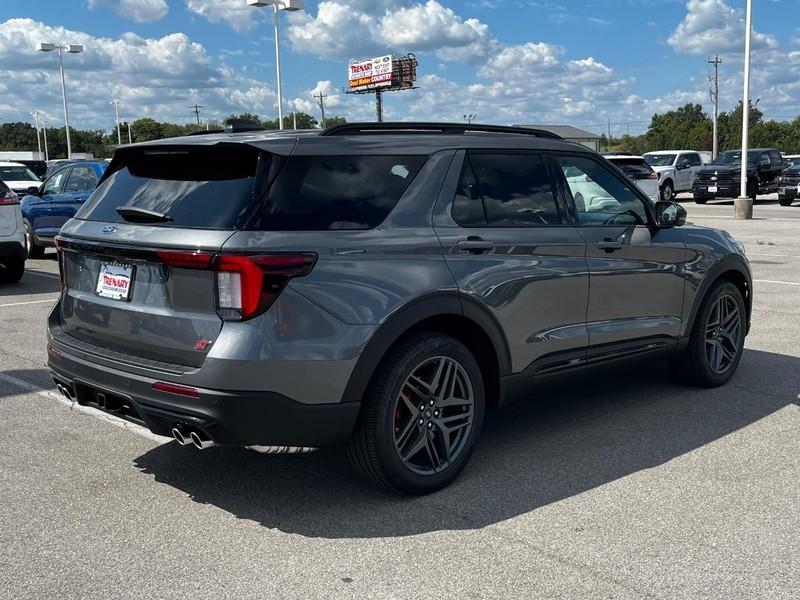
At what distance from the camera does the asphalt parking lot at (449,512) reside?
3297mm

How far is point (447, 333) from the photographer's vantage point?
429 centimetres

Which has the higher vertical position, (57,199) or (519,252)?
(57,199)

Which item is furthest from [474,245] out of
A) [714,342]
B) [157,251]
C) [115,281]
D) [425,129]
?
[714,342]

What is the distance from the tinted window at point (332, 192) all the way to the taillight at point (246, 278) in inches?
6.5

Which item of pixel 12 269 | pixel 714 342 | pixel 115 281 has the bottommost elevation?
pixel 714 342

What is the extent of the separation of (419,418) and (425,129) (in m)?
1.54

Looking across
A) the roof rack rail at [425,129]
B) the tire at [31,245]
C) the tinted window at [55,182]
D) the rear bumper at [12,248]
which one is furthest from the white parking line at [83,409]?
the tinted window at [55,182]

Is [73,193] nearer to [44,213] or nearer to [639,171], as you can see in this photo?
[44,213]

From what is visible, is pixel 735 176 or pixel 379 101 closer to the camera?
pixel 735 176

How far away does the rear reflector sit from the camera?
11.8 ft

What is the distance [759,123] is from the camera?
105 m

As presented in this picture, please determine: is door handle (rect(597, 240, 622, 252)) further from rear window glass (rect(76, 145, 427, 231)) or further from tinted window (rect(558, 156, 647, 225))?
rear window glass (rect(76, 145, 427, 231))

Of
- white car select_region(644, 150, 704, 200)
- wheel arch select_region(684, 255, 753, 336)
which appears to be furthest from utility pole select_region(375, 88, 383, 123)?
wheel arch select_region(684, 255, 753, 336)

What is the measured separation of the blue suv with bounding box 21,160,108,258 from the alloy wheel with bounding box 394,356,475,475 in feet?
35.8
